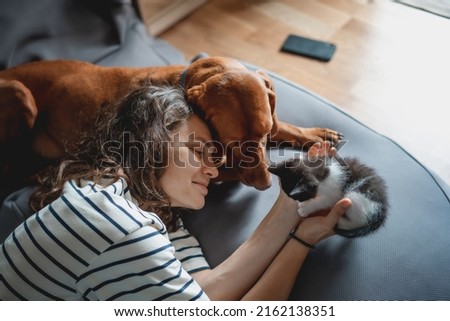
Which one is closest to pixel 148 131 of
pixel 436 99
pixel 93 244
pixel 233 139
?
pixel 233 139

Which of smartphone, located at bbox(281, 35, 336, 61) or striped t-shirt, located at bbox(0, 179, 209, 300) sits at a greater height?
striped t-shirt, located at bbox(0, 179, 209, 300)

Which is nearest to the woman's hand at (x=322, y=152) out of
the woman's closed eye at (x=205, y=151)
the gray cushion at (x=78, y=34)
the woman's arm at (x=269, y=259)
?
the woman's arm at (x=269, y=259)

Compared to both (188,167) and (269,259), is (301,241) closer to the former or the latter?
(269,259)

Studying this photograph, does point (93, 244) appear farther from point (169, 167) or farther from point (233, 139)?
point (233, 139)

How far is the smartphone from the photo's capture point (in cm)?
A: 210

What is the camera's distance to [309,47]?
2.14 meters

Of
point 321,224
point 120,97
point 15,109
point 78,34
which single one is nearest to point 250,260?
point 321,224

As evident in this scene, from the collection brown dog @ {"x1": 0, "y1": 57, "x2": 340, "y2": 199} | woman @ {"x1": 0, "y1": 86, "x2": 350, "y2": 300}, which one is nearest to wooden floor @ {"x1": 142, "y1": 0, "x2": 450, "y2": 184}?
brown dog @ {"x1": 0, "y1": 57, "x2": 340, "y2": 199}

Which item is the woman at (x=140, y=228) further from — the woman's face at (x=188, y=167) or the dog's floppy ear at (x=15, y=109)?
the dog's floppy ear at (x=15, y=109)

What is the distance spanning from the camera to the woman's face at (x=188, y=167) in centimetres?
112

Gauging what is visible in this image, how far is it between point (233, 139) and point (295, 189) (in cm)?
20

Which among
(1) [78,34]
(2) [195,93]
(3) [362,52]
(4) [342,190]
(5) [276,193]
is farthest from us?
(3) [362,52]

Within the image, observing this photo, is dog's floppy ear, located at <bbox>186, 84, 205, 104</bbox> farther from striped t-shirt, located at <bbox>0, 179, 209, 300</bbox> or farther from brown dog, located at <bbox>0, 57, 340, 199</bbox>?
striped t-shirt, located at <bbox>0, 179, 209, 300</bbox>

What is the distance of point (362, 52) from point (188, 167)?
4.34ft
